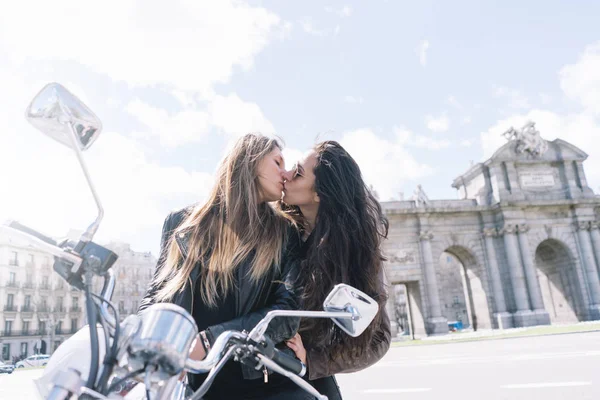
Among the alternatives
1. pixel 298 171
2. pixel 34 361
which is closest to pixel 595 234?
pixel 298 171

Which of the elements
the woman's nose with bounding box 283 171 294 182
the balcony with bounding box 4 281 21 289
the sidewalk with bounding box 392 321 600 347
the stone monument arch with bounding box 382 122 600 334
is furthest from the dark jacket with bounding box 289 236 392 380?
the balcony with bounding box 4 281 21 289

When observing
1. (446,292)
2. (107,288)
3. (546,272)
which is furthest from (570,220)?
(107,288)

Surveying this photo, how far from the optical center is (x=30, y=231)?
4.33 feet

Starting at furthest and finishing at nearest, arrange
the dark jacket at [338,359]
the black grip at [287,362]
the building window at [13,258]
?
1. the building window at [13,258]
2. the dark jacket at [338,359]
3. the black grip at [287,362]

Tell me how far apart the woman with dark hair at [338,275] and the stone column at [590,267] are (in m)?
31.7

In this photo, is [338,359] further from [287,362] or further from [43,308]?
[43,308]

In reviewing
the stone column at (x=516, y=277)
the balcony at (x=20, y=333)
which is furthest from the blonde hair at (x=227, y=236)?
the balcony at (x=20, y=333)

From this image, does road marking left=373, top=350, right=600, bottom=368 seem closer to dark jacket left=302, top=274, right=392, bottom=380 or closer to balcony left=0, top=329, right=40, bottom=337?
dark jacket left=302, top=274, right=392, bottom=380

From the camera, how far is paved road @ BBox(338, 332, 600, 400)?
7289 mm

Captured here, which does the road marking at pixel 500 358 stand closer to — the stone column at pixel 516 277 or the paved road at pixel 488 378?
the paved road at pixel 488 378

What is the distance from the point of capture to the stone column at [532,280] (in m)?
27.4

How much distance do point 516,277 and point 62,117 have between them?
102ft

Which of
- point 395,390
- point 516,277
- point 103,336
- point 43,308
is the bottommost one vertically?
point 395,390

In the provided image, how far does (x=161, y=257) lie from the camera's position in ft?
8.26
